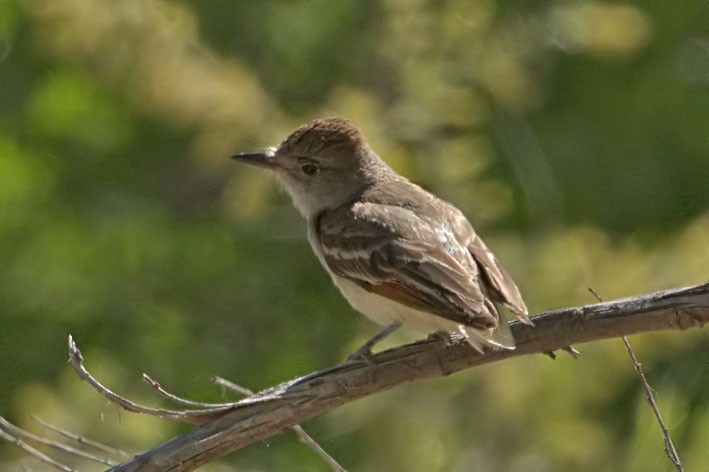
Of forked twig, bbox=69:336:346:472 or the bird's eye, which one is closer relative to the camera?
forked twig, bbox=69:336:346:472

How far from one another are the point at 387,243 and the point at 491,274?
17.8 inches

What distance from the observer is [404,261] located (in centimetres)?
518

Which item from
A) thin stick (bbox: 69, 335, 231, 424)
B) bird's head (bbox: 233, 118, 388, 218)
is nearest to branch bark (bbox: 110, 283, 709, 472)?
thin stick (bbox: 69, 335, 231, 424)

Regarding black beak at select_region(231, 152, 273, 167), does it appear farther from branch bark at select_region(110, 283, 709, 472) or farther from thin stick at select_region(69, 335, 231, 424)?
thin stick at select_region(69, 335, 231, 424)

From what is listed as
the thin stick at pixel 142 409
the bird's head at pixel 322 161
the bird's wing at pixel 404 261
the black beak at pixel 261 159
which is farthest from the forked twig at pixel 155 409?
the black beak at pixel 261 159

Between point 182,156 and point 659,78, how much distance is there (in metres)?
3.69

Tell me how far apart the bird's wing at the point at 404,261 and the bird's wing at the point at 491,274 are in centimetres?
5

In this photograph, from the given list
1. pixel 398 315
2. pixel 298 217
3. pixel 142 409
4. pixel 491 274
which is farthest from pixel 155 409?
pixel 298 217

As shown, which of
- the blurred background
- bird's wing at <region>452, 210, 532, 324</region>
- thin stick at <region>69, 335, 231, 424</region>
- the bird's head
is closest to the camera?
thin stick at <region>69, 335, 231, 424</region>

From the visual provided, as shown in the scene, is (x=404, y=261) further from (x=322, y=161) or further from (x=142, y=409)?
(x=142, y=409)

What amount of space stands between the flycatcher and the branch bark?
0.63 feet

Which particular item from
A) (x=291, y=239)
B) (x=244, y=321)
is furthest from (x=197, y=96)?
(x=244, y=321)

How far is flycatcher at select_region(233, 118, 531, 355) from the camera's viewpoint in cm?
486

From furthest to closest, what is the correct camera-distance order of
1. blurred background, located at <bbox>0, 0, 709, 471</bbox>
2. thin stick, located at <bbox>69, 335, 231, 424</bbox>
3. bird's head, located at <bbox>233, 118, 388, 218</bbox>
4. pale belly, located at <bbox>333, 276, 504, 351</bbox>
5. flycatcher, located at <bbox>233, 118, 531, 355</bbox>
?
1. blurred background, located at <bbox>0, 0, 709, 471</bbox>
2. bird's head, located at <bbox>233, 118, 388, 218</bbox>
3. flycatcher, located at <bbox>233, 118, 531, 355</bbox>
4. pale belly, located at <bbox>333, 276, 504, 351</bbox>
5. thin stick, located at <bbox>69, 335, 231, 424</bbox>
